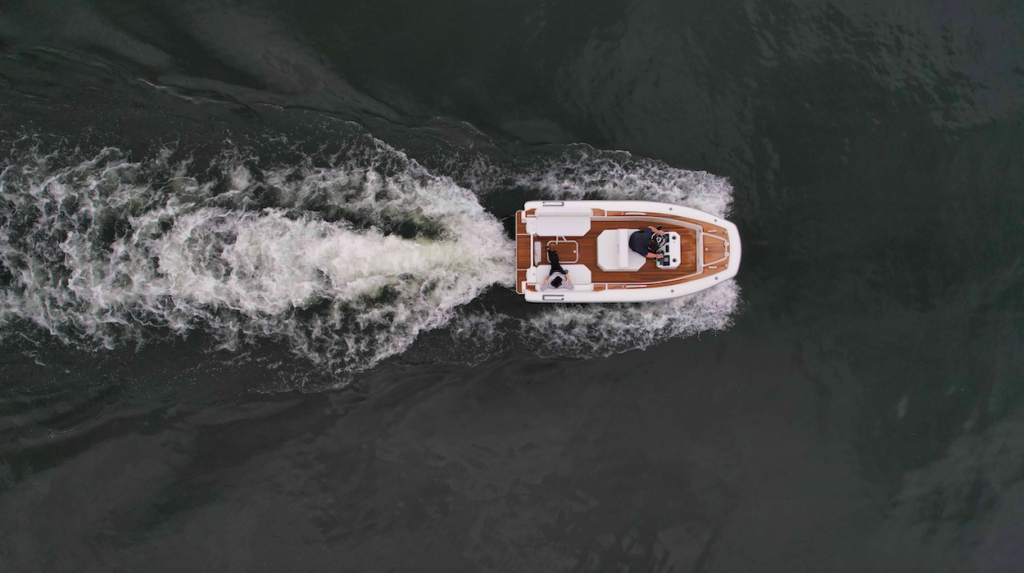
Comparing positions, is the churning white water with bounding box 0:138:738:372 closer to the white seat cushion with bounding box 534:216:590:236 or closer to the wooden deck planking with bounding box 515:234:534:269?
the wooden deck planking with bounding box 515:234:534:269

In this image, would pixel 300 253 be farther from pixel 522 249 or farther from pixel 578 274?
pixel 578 274

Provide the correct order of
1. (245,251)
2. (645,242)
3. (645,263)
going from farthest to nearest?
1. (245,251)
2. (645,263)
3. (645,242)

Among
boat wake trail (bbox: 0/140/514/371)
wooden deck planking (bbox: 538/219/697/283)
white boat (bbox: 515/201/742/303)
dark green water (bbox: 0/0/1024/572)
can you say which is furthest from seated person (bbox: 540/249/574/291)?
boat wake trail (bbox: 0/140/514/371)

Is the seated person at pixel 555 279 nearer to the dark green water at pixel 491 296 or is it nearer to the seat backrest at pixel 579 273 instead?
the seat backrest at pixel 579 273

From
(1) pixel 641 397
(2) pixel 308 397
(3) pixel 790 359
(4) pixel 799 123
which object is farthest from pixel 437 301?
(4) pixel 799 123

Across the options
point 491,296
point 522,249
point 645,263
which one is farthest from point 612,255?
point 491,296

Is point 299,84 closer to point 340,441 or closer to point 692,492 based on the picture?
point 340,441

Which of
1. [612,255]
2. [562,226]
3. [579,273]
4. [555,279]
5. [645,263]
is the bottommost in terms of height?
[555,279]
